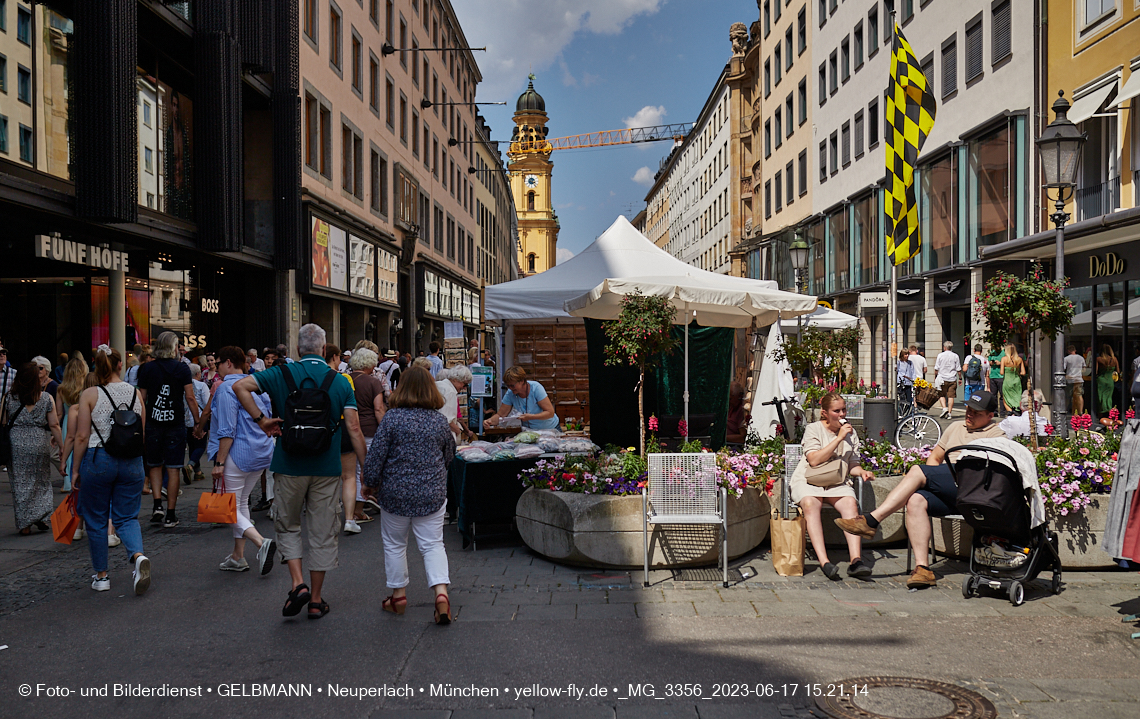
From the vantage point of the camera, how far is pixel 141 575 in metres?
6.72

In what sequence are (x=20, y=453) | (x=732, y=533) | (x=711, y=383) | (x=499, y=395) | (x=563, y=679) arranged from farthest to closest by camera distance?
(x=499, y=395) → (x=711, y=383) → (x=20, y=453) → (x=732, y=533) → (x=563, y=679)

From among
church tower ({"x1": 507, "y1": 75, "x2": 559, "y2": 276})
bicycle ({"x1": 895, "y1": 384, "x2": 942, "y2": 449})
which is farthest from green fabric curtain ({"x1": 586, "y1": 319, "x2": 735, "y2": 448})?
church tower ({"x1": 507, "y1": 75, "x2": 559, "y2": 276})

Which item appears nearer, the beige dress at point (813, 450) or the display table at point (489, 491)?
the beige dress at point (813, 450)

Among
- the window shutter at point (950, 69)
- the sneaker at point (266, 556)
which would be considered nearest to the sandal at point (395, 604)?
the sneaker at point (266, 556)

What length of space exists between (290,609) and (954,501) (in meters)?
4.99

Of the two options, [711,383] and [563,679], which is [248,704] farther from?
[711,383]

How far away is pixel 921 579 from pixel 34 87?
13649 millimetres

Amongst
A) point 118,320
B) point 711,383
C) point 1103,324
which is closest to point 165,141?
point 118,320

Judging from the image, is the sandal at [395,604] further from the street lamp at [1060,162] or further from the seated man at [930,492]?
the street lamp at [1060,162]

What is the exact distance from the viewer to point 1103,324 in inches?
753

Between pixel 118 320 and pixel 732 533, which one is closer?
pixel 732 533

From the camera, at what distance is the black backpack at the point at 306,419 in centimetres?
603

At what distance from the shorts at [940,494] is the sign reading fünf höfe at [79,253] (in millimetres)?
13231

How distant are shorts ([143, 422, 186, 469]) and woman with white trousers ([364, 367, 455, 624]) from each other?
4071 mm
